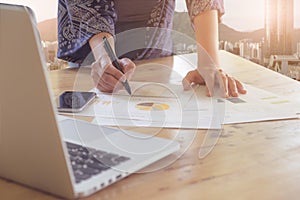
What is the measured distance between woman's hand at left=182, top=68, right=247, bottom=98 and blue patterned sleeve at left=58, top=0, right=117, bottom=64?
284 millimetres

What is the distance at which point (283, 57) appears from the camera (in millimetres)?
2615

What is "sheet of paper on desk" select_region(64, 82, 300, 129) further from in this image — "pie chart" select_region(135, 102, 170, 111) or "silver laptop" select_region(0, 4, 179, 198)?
"silver laptop" select_region(0, 4, 179, 198)

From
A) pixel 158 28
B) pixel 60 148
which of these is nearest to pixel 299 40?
pixel 158 28

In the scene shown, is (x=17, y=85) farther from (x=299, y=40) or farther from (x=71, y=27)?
(x=299, y=40)

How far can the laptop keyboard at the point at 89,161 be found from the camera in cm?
63

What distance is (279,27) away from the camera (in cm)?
265

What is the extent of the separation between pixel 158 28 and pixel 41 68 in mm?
1177

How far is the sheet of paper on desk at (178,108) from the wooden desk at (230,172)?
0.04m

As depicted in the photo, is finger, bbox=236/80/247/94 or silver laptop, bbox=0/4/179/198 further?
finger, bbox=236/80/247/94

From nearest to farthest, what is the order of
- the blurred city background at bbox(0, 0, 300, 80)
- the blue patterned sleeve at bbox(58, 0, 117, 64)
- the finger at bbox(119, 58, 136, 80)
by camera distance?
the finger at bbox(119, 58, 136, 80), the blue patterned sleeve at bbox(58, 0, 117, 64), the blurred city background at bbox(0, 0, 300, 80)

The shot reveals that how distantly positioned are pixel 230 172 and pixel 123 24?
1.03 meters

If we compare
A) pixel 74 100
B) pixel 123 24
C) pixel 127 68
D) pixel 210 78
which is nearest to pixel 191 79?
pixel 210 78

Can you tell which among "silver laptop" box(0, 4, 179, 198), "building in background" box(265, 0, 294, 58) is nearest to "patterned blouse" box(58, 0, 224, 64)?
"silver laptop" box(0, 4, 179, 198)

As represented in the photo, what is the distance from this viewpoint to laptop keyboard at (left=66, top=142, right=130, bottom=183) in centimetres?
63
